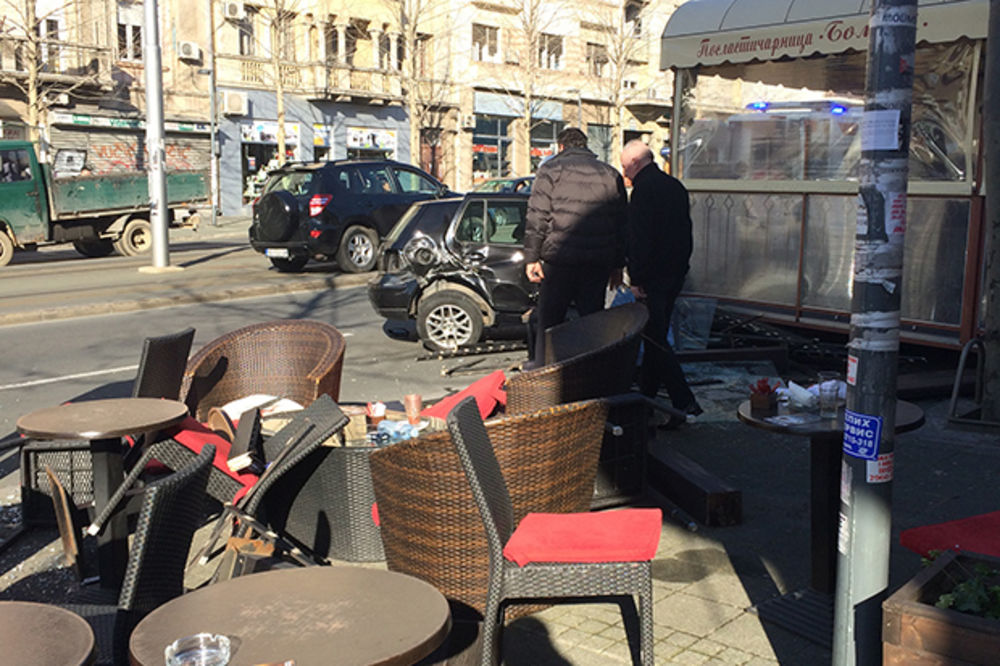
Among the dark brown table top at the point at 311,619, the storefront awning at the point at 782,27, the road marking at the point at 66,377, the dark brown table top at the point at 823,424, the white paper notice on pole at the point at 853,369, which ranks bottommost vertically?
the road marking at the point at 66,377

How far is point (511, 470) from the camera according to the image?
3750 millimetres

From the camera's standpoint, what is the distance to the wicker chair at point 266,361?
5926 millimetres

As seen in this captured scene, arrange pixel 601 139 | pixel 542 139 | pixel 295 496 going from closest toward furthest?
pixel 295 496 → pixel 542 139 → pixel 601 139

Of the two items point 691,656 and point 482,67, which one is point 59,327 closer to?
point 691,656

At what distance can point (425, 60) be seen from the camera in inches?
1681

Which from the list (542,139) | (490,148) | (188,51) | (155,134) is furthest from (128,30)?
(155,134)

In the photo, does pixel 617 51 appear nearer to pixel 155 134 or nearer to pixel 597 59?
pixel 597 59

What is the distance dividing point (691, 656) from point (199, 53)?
35.1 meters

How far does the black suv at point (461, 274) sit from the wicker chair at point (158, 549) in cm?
729

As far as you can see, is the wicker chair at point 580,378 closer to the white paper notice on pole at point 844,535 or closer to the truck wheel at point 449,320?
the white paper notice on pole at point 844,535

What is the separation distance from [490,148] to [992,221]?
38.4 m

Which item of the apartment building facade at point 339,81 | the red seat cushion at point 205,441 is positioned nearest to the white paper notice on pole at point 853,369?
the red seat cushion at point 205,441

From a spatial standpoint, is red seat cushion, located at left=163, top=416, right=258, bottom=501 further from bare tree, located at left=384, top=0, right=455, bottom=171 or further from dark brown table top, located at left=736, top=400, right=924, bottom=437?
bare tree, located at left=384, top=0, right=455, bottom=171

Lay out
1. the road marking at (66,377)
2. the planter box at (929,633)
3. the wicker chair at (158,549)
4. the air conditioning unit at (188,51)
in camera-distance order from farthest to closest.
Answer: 1. the air conditioning unit at (188,51)
2. the road marking at (66,377)
3. the wicker chair at (158,549)
4. the planter box at (929,633)
